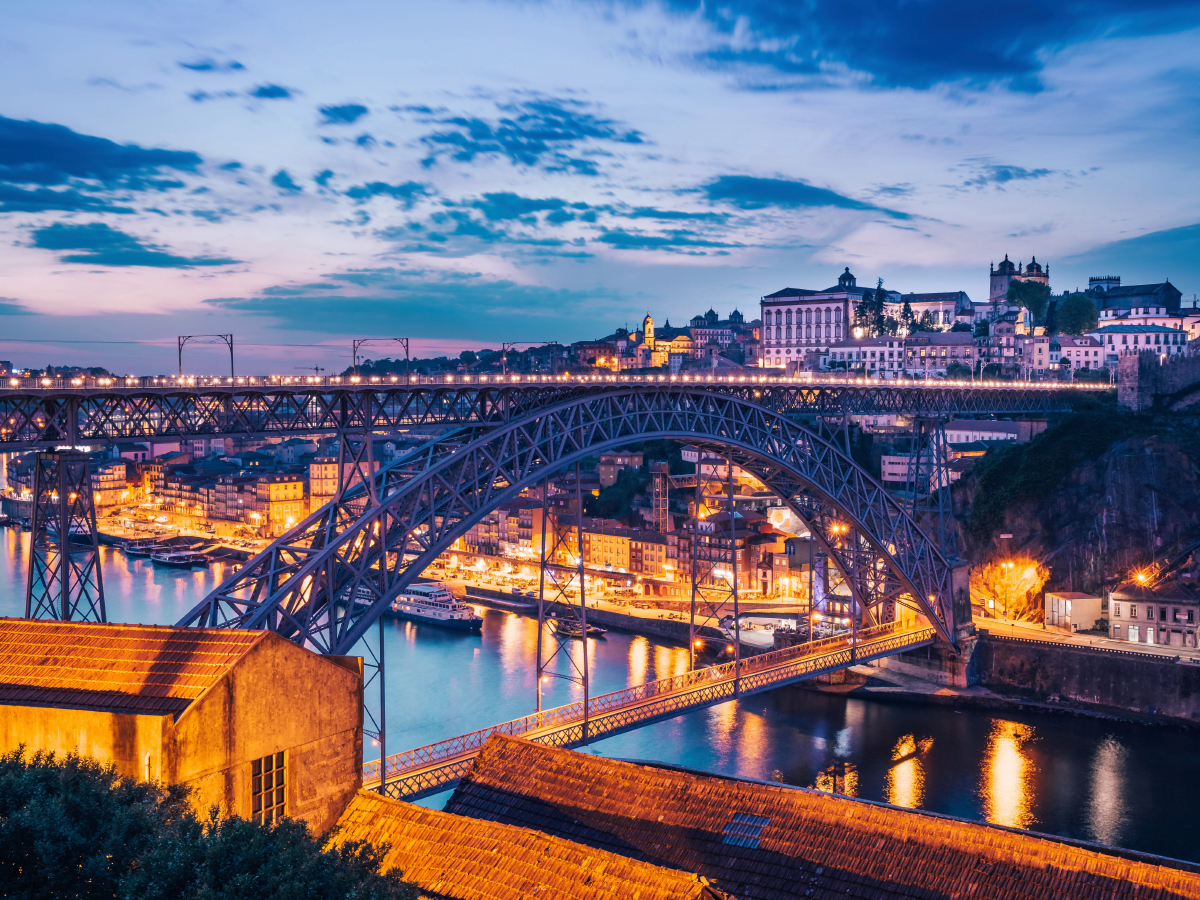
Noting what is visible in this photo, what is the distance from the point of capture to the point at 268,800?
7.33m

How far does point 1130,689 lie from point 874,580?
652 centimetres

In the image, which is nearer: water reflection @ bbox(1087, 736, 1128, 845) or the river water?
Result: water reflection @ bbox(1087, 736, 1128, 845)

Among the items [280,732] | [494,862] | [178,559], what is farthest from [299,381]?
[178,559]

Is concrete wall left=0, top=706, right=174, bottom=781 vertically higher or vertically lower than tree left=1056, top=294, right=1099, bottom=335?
lower

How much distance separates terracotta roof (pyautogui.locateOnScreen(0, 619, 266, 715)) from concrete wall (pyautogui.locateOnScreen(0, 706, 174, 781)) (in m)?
0.07

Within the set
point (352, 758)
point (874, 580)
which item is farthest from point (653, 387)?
point (352, 758)

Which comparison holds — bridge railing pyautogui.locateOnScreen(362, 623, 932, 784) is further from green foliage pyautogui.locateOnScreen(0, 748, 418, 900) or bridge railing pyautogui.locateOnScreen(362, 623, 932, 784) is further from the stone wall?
the stone wall

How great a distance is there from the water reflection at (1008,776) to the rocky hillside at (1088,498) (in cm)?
A: 907

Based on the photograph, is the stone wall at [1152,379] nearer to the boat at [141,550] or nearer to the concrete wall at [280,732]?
the concrete wall at [280,732]

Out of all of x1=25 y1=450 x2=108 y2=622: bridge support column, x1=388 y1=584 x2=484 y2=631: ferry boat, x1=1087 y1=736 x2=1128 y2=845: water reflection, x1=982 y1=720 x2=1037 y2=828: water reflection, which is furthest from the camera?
x1=388 y1=584 x2=484 y2=631: ferry boat

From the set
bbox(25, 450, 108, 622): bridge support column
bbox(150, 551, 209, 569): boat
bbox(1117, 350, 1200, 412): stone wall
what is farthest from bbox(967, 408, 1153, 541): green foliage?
bbox(150, 551, 209, 569): boat

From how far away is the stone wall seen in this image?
137 ft

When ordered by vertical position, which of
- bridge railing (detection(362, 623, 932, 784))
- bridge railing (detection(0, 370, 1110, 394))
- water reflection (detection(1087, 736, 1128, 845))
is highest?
bridge railing (detection(0, 370, 1110, 394))

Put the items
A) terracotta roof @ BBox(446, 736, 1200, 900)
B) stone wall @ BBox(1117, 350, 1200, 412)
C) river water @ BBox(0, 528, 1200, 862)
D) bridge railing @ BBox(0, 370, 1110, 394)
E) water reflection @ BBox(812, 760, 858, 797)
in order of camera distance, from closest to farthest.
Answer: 1. terracotta roof @ BBox(446, 736, 1200, 900)
2. bridge railing @ BBox(0, 370, 1110, 394)
3. river water @ BBox(0, 528, 1200, 862)
4. water reflection @ BBox(812, 760, 858, 797)
5. stone wall @ BBox(1117, 350, 1200, 412)
